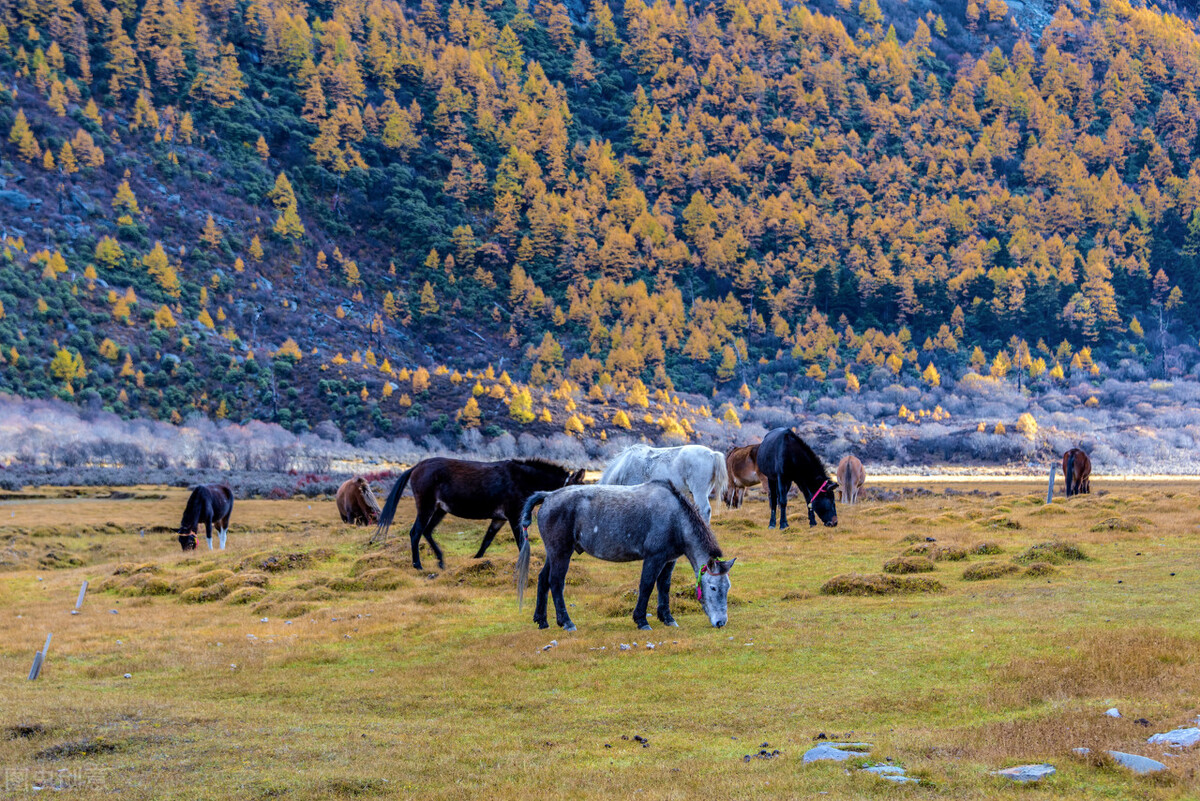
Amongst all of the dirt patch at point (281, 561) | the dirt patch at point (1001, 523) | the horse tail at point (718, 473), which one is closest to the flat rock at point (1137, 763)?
the horse tail at point (718, 473)

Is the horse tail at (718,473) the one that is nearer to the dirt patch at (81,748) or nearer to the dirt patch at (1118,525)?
the dirt patch at (1118,525)

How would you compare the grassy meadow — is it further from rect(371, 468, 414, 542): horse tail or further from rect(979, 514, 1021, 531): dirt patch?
rect(979, 514, 1021, 531): dirt patch

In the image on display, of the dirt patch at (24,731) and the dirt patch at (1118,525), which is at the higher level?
the dirt patch at (1118,525)

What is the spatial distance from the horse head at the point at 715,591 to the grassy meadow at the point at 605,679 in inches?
11.1

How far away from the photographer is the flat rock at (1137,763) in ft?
24.9

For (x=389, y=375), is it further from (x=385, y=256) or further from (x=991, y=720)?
(x=991, y=720)

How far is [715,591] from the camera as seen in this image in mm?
15656

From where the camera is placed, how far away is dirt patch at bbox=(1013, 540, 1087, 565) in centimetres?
2183

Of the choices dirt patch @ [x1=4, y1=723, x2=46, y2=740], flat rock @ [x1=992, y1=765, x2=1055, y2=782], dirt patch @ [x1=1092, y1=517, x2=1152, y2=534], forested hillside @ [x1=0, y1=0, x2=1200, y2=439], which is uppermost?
forested hillside @ [x1=0, y1=0, x2=1200, y2=439]

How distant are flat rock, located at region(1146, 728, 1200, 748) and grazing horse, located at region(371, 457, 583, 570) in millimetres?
15320

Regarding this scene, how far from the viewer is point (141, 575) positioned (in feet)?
86.6

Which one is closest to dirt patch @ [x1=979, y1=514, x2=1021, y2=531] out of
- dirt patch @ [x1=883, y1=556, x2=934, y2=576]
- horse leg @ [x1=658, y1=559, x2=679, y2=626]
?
dirt patch @ [x1=883, y1=556, x2=934, y2=576]

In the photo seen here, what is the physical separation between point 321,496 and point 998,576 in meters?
53.4

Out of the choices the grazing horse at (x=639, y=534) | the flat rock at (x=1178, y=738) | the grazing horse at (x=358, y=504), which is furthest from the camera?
the grazing horse at (x=358, y=504)
